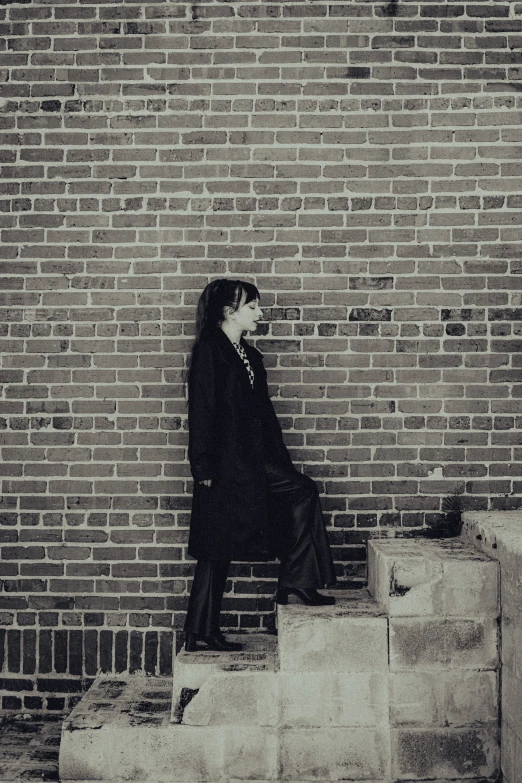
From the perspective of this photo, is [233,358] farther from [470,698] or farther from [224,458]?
[470,698]

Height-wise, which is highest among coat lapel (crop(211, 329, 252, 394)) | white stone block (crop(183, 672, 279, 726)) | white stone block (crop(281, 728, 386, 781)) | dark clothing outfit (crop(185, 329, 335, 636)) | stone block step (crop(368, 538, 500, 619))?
coat lapel (crop(211, 329, 252, 394))

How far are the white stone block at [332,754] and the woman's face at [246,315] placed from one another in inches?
80.0

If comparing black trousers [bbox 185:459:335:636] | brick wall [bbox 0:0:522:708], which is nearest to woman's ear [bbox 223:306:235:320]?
brick wall [bbox 0:0:522:708]

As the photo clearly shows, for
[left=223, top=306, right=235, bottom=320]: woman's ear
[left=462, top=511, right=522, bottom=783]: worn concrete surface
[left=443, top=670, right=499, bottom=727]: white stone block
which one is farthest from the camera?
[left=223, top=306, right=235, bottom=320]: woman's ear

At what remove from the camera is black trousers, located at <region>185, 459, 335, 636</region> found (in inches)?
139

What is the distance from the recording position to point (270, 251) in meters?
3.96

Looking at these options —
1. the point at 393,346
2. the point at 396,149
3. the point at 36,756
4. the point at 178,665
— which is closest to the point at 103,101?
the point at 396,149

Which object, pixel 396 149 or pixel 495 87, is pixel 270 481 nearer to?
pixel 396 149

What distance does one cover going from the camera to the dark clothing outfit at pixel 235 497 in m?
3.46

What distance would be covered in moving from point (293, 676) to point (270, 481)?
3.13 feet

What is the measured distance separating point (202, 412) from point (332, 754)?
1.78m

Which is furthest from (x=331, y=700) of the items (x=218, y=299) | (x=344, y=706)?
(x=218, y=299)

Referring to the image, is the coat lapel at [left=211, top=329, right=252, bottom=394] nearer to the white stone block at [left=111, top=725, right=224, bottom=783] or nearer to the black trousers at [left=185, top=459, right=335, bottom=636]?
the black trousers at [left=185, top=459, right=335, bottom=636]

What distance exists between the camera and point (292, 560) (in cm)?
356
